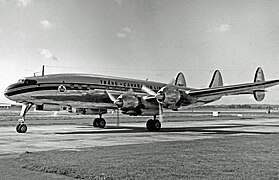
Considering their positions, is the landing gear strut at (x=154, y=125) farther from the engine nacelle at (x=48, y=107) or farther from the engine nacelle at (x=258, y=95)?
the engine nacelle at (x=258, y=95)

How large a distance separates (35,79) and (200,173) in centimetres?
1568

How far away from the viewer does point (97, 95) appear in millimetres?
23953

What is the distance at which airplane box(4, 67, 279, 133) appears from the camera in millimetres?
20984

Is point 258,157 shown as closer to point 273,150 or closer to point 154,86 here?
point 273,150

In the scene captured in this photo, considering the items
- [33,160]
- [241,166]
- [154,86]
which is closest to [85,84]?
[154,86]

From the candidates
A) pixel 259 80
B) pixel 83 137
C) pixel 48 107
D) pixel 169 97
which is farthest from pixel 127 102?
pixel 259 80

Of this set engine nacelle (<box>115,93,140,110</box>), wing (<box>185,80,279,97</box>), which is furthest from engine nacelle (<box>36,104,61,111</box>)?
wing (<box>185,80,279,97</box>)

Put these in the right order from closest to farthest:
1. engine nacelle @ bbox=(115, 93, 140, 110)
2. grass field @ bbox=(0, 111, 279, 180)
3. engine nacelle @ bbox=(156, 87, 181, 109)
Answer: grass field @ bbox=(0, 111, 279, 180) < engine nacelle @ bbox=(156, 87, 181, 109) < engine nacelle @ bbox=(115, 93, 140, 110)

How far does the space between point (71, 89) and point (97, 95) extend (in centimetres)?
211

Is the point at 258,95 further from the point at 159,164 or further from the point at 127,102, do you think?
the point at 159,164

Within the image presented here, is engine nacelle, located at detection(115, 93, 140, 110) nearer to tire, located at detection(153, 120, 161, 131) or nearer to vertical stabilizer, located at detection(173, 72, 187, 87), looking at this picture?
tire, located at detection(153, 120, 161, 131)

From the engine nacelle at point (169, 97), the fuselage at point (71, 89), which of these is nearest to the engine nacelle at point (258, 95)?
the fuselage at point (71, 89)

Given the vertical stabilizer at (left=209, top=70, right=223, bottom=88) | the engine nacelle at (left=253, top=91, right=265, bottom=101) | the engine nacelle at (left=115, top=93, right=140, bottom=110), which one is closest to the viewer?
the engine nacelle at (left=115, top=93, right=140, bottom=110)

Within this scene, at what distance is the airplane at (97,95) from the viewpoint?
68.8ft
